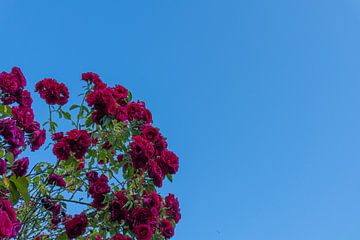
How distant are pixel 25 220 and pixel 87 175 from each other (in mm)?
650

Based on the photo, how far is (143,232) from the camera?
285 cm

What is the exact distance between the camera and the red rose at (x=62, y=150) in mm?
3121

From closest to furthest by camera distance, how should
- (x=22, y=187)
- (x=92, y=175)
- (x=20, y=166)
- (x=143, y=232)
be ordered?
(x=22, y=187) < (x=20, y=166) < (x=143, y=232) < (x=92, y=175)

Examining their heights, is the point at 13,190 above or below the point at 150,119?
below

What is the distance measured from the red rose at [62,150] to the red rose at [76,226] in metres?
0.46

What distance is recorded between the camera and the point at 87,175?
11.4 feet

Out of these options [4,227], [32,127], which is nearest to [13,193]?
[4,227]

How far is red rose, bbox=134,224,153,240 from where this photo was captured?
284 cm

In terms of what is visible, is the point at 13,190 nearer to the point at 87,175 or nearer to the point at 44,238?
the point at 87,175

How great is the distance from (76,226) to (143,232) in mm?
569

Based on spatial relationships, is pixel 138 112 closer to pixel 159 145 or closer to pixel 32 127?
pixel 159 145

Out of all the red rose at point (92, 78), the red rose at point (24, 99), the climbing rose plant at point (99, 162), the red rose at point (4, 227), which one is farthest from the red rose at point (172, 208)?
the red rose at point (4, 227)

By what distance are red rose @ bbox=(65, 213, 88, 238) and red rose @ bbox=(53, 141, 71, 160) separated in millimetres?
456

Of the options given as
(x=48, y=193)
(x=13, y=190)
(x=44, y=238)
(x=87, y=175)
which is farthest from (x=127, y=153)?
(x=13, y=190)
